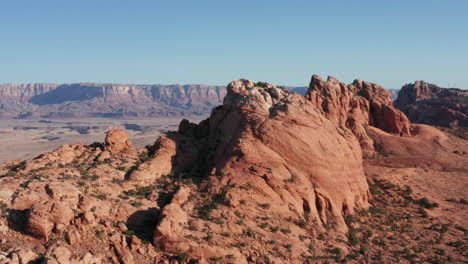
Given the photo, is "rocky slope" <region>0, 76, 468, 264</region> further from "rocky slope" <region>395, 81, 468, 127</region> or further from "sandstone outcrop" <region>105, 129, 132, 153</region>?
"rocky slope" <region>395, 81, 468, 127</region>

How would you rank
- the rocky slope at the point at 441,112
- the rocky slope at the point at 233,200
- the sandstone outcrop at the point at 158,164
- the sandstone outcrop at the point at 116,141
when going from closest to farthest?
1. the rocky slope at the point at 233,200
2. the sandstone outcrop at the point at 158,164
3. the sandstone outcrop at the point at 116,141
4. the rocky slope at the point at 441,112

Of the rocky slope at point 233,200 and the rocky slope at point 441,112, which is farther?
the rocky slope at point 441,112

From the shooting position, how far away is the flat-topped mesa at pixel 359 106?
52.5 meters

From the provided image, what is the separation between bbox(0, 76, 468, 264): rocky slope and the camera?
20.3m

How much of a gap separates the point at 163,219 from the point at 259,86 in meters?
18.4

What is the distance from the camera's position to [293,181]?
89.2 ft

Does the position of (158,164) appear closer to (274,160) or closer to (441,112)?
(274,160)

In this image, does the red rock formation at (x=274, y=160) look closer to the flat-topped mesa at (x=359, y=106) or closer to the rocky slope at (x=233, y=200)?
the rocky slope at (x=233, y=200)

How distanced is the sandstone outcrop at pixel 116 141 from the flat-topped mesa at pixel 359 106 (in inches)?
1112

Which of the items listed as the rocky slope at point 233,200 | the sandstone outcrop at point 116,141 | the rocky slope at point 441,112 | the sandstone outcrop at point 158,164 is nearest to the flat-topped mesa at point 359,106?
the rocky slope at point 233,200

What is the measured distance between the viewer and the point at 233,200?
2484 centimetres

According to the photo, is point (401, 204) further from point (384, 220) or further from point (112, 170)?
point (112, 170)

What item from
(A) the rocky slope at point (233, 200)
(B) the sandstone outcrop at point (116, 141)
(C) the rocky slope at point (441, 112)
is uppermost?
(C) the rocky slope at point (441, 112)

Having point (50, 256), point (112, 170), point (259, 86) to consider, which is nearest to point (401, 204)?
point (259, 86)
